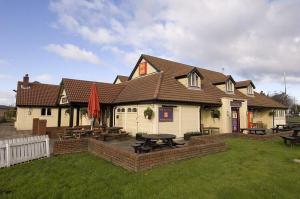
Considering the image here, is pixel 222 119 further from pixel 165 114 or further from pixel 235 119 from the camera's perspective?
pixel 165 114

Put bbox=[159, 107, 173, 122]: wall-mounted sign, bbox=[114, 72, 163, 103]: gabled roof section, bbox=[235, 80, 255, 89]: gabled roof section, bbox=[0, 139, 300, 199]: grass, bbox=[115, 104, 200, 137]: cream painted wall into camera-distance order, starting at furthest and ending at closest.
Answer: bbox=[235, 80, 255, 89]: gabled roof section → bbox=[114, 72, 163, 103]: gabled roof section → bbox=[159, 107, 173, 122]: wall-mounted sign → bbox=[115, 104, 200, 137]: cream painted wall → bbox=[0, 139, 300, 199]: grass

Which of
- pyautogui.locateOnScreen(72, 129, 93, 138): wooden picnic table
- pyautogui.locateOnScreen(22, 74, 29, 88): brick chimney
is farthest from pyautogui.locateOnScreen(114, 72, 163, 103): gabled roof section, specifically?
pyautogui.locateOnScreen(22, 74, 29, 88): brick chimney

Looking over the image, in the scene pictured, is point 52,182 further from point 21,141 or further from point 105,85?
point 105,85

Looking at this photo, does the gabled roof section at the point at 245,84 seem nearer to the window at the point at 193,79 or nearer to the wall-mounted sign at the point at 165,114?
the window at the point at 193,79

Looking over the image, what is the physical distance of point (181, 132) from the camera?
51.0 ft

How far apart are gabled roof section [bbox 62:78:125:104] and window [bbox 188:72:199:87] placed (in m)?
7.20

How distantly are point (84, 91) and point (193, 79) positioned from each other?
32.0 feet

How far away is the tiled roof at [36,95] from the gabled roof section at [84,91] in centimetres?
955

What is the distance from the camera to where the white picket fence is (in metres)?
7.80

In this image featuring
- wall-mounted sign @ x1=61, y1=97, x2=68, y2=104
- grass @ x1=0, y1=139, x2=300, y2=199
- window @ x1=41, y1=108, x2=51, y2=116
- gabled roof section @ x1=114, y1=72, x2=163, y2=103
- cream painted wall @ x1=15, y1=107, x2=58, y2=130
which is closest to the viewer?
grass @ x1=0, y1=139, x2=300, y2=199

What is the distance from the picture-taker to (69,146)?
10.3 m

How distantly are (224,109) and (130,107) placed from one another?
8.56 meters

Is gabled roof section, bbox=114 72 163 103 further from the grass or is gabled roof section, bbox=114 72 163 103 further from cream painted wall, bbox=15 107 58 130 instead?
cream painted wall, bbox=15 107 58 130

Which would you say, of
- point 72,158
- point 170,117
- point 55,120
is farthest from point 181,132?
point 55,120
